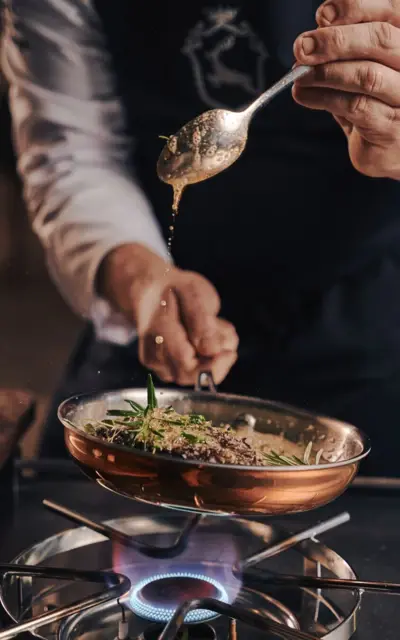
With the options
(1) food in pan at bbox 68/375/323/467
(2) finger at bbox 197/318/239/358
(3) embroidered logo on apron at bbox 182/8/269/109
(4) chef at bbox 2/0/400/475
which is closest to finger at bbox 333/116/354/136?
(4) chef at bbox 2/0/400/475

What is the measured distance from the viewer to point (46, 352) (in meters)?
1.26

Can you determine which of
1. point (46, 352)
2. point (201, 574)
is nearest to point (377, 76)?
point (201, 574)

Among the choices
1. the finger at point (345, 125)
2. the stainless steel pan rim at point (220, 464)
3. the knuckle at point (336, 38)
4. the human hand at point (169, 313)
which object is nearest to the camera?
the stainless steel pan rim at point (220, 464)

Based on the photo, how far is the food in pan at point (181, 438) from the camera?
0.74 metres

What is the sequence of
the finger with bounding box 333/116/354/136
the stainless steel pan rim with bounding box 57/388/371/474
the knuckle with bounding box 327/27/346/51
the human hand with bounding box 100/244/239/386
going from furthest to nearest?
the human hand with bounding box 100/244/239/386 < the finger with bounding box 333/116/354/136 < the knuckle with bounding box 327/27/346/51 < the stainless steel pan rim with bounding box 57/388/371/474

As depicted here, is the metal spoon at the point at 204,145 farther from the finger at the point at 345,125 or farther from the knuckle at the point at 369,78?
the finger at the point at 345,125

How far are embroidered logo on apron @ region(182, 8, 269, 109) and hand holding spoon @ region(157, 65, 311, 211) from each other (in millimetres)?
295

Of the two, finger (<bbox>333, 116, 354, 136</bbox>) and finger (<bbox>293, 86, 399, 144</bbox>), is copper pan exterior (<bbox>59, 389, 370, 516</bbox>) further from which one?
finger (<bbox>333, 116, 354, 136</bbox>)

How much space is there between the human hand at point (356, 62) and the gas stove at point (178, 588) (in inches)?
20.4

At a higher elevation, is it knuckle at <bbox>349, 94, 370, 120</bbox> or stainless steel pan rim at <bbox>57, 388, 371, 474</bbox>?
knuckle at <bbox>349, 94, 370, 120</bbox>

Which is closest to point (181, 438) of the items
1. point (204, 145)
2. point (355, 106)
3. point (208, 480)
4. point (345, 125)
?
point (208, 480)

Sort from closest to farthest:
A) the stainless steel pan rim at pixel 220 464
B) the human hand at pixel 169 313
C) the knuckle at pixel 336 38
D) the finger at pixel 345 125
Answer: the stainless steel pan rim at pixel 220 464 → the knuckle at pixel 336 38 → the finger at pixel 345 125 → the human hand at pixel 169 313

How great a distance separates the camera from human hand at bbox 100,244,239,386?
123 cm

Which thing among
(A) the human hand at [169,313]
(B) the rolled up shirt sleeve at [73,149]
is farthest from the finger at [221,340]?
(B) the rolled up shirt sleeve at [73,149]
